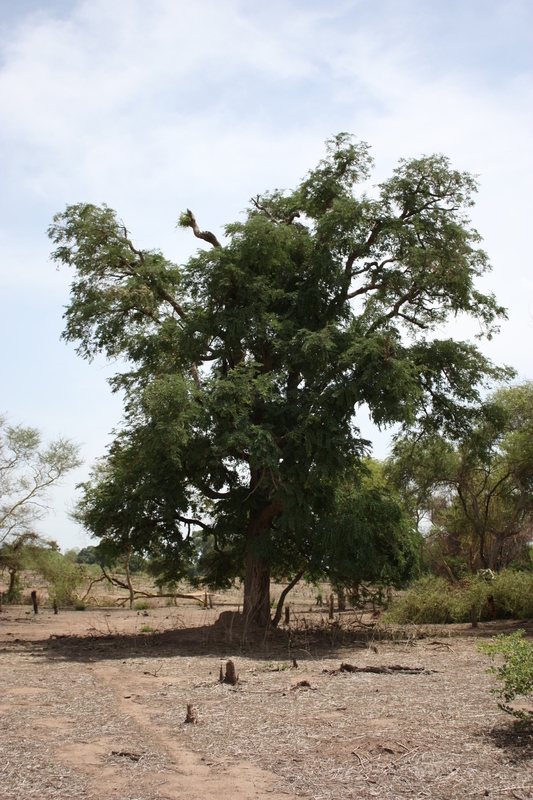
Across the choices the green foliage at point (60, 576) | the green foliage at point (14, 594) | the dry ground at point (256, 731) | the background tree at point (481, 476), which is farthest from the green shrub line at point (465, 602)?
the green foliage at point (14, 594)

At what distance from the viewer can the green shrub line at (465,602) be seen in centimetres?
2006

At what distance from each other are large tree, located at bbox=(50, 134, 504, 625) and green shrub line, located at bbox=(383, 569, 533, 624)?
14.1 feet

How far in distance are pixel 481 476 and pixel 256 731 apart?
73.1 ft

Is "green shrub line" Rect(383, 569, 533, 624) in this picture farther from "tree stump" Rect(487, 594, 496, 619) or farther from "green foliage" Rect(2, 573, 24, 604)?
"green foliage" Rect(2, 573, 24, 604)

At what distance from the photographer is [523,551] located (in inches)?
1319

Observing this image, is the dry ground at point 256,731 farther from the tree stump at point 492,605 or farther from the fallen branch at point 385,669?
the tree stump at point 492,605

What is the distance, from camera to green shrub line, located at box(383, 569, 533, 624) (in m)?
20.1

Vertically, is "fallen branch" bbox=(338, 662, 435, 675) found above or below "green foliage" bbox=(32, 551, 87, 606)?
below

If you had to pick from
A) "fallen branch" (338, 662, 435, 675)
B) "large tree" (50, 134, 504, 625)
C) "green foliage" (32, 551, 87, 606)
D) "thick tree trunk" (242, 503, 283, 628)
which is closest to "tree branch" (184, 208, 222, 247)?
"large tree" (50, 134, 504, 625)

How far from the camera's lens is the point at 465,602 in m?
20.3

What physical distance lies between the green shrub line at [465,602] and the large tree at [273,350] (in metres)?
4.31

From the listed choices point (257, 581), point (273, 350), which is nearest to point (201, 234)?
point (273, 350)

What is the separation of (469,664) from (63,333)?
38.0 feet

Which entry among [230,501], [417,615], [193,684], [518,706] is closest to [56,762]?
[193,684]
